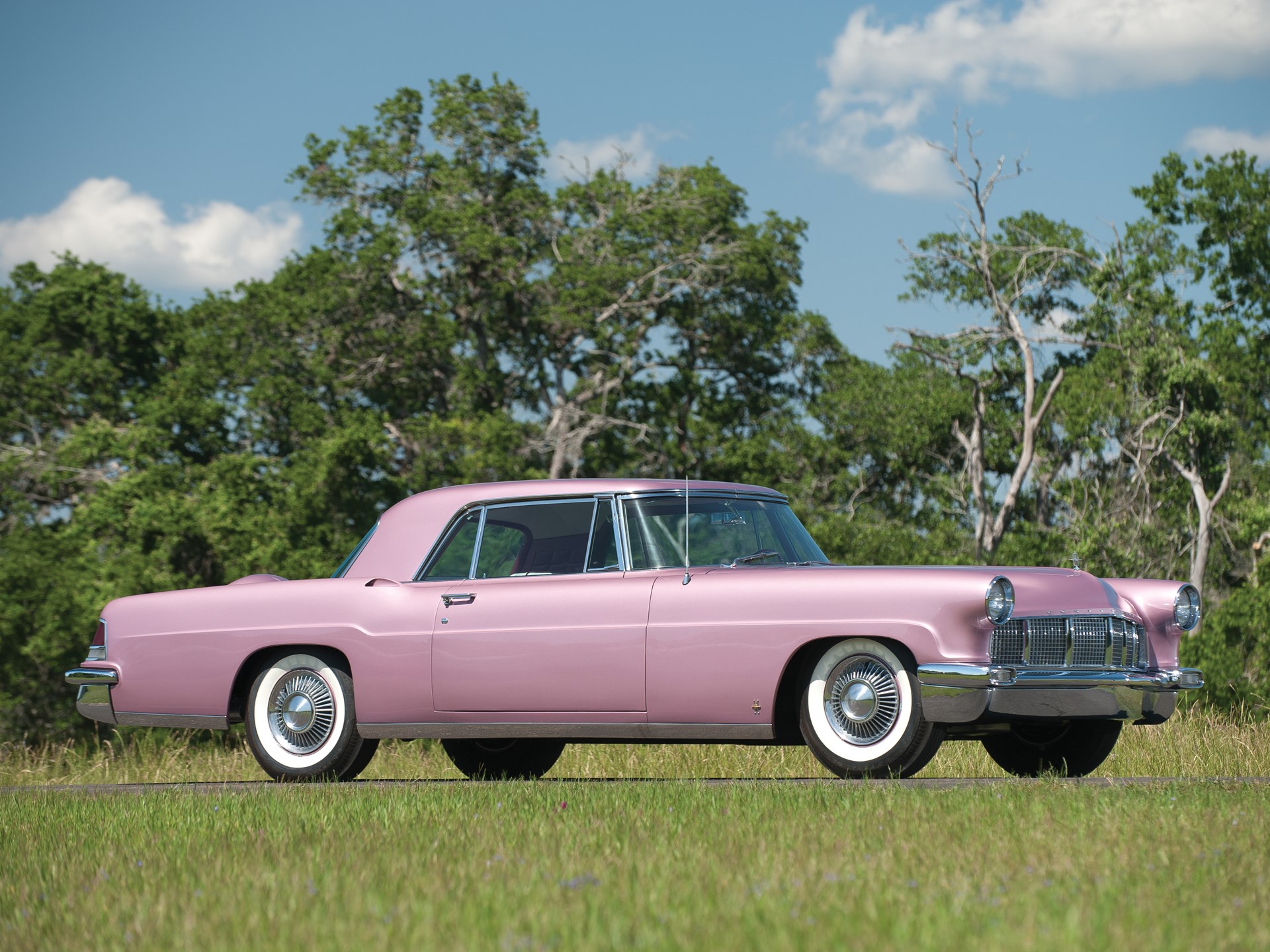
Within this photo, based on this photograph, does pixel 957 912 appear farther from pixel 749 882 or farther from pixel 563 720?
pixel 563 720

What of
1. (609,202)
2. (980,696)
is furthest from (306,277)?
(980,696)

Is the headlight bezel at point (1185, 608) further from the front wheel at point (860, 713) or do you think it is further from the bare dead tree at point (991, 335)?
the bare dead tree at point (991, 335)

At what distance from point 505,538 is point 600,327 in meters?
30.0

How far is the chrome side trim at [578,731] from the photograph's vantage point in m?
7.94

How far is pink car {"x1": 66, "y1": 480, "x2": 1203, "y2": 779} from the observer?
25.4 ft

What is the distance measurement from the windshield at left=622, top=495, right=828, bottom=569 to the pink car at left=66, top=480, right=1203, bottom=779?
13 mm

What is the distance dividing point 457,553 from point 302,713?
53.2 inches

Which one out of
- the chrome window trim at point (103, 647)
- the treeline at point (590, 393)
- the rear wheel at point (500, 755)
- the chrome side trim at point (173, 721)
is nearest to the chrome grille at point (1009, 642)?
the rear wheel at point (500, 755)

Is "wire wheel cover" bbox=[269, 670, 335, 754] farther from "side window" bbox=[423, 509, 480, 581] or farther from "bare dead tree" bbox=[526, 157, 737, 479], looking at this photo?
"bare dead tree" bbox=[526, 157, 737, 479]

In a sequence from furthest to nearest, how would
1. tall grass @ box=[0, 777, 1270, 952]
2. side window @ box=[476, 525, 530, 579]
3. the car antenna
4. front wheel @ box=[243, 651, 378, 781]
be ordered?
front wheel @ box=[243, 651, 378, 781]
side window @ box=[476, 525, 530, 579]
the car antenna
tall grass @ box=[0, 777, 1270, 952]

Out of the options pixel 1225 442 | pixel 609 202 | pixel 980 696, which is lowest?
pixel 980 696

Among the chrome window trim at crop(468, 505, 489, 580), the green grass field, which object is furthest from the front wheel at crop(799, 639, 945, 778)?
the chrome window trim at crop(468, 505, 489, 580)

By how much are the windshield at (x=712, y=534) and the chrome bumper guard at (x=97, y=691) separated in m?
3.55

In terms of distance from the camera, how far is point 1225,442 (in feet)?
119
